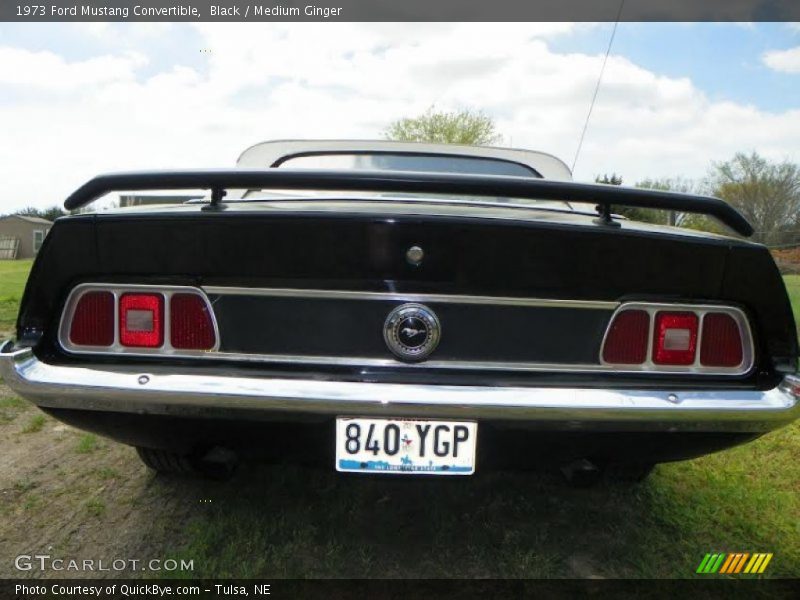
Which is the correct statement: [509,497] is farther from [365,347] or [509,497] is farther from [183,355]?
[183,355]

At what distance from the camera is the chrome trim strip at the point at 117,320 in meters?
1.62

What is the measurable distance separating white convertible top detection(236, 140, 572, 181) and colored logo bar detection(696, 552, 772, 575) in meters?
1.98

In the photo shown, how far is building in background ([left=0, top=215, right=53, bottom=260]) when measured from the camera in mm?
40844

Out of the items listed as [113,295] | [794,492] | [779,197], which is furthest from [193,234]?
[779,197]

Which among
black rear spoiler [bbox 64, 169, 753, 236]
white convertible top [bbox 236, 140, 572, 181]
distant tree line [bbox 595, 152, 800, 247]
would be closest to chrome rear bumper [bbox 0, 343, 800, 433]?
black rear spoiler [bbox 64, 169, 753, 236]

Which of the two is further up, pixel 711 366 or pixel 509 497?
pixel 711 366

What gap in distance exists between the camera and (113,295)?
163cm

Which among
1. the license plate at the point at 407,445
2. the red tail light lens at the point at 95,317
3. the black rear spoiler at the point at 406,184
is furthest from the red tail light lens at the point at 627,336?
the red tail light lens at the point at 95,317

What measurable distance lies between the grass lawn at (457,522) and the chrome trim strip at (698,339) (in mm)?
663

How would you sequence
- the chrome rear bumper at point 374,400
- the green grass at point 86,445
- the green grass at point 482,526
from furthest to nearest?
the green grass at point 86,445
the green grass at point 482,526
the chrome rear bumper at point 374,400

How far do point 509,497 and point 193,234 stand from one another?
5.51ft

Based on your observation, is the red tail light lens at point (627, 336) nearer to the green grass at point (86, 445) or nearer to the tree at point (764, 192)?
the green grass at point (86, 445)

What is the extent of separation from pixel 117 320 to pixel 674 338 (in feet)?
5.33

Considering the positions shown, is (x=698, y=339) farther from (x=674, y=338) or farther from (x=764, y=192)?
(x=764, y=192)
